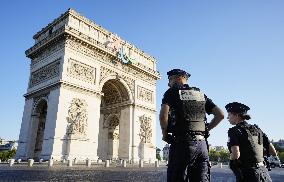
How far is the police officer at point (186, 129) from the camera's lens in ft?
9.86

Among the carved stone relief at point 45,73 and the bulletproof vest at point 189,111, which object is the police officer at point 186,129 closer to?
the bulletproof vest at point 189,111

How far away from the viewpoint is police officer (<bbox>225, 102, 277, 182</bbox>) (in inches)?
138

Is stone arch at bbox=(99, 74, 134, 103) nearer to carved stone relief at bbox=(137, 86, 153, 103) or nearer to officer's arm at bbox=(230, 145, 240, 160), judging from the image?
carved stone relief at bbox=(137, 86, 153, 103)

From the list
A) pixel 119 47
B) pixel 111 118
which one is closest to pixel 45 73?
pixel 119 47

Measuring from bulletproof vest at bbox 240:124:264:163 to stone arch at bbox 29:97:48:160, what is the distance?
24.0m

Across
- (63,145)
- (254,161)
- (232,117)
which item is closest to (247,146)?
(254,161)

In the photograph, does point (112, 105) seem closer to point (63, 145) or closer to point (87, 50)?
point (87, 50)

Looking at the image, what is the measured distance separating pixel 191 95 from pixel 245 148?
1.12 m

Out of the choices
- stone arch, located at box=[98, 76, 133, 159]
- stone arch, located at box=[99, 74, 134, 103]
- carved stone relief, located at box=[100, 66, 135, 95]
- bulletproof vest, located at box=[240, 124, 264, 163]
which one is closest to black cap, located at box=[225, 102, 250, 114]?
bulletproof vest, located at box=[240, 124, 264, 163]

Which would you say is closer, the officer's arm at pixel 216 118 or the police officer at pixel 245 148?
the officer's arm at pixel 216 118

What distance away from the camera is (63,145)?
22.3 m

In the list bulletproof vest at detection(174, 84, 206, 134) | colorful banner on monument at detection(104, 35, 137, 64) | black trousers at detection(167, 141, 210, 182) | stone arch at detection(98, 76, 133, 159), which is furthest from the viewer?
stone arch at detection(98, 76, 133, 159)

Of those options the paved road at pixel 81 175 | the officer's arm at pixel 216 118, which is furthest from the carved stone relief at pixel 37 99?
the officer's arm at pixel 216 118

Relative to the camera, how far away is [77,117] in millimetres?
23859
